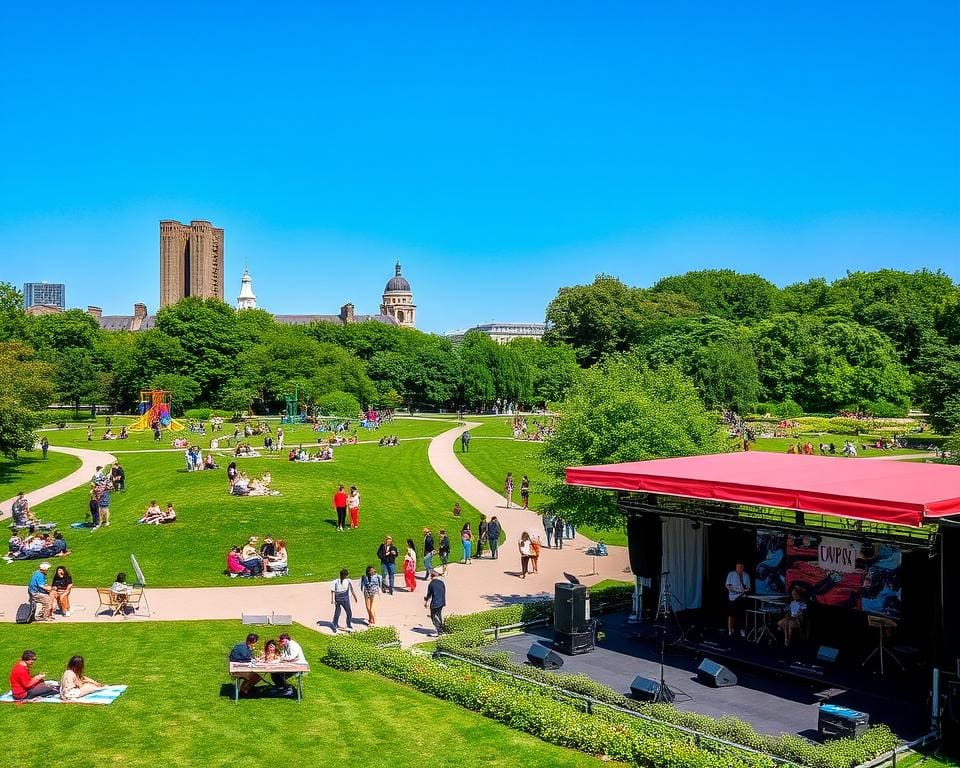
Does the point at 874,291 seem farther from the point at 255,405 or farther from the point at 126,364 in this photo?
the point at 126,364

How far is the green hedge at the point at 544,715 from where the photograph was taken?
11930 mm

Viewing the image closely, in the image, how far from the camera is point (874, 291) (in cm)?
10912

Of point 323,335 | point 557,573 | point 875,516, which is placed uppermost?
point 323,335

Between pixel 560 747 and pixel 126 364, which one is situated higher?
pixel 126 364

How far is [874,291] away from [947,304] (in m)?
19.4

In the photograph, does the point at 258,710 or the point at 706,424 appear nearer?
the point at 258,710

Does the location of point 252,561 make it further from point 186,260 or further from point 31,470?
point 186,260

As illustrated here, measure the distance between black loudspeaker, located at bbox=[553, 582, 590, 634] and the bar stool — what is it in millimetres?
5188

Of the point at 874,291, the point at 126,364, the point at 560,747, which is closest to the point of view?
the point at 560,747

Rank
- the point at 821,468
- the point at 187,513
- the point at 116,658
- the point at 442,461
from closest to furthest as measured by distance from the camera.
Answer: the point at 116,658 < the point at 821,468 < the point at 187,513 < the point at 442,461

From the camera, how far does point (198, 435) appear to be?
187 feet

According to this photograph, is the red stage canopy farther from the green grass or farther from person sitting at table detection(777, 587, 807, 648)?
the green grass

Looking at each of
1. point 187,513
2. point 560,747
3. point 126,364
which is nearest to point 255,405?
point 126,364

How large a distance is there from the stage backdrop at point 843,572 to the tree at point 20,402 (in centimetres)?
3439
